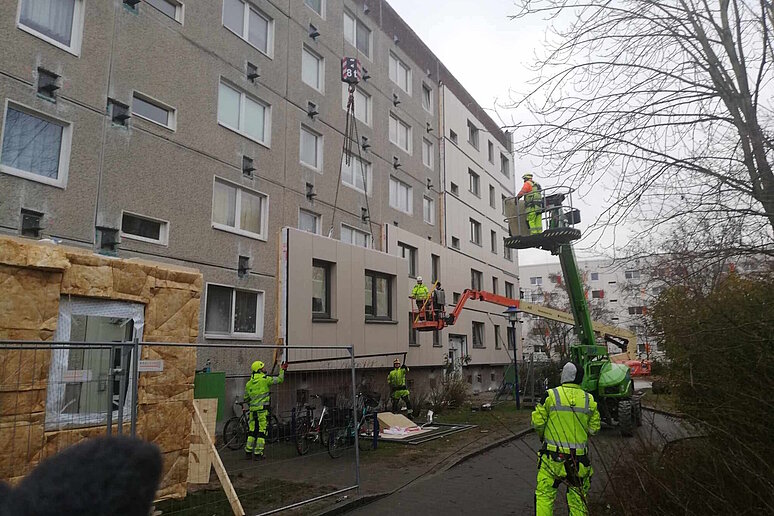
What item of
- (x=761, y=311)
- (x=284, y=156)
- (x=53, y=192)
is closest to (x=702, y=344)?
(x=761, y=311)

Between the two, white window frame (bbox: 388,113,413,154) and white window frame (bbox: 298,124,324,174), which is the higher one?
white window frame (bbox: 388,113,413,154)

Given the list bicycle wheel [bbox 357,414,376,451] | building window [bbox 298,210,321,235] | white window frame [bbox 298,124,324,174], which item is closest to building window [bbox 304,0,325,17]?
white window frame [bbox 298,124,324,174]

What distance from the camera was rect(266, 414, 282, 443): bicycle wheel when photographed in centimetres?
748

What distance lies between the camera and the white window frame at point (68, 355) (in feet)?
20.3

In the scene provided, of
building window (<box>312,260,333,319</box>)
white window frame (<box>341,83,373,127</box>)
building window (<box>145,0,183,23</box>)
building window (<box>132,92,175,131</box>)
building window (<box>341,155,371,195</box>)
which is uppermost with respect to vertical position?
white window frame (<box>341,83,373,127</box>)

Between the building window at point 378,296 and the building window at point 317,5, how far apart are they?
8.73 meters

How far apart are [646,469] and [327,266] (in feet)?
42.9

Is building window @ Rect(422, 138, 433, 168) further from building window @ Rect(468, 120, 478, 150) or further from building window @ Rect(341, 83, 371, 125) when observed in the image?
building window @ Rect(468, 120, 478, 150)

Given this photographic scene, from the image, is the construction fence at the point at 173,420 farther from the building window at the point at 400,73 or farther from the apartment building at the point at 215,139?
the building window at the point at 400,73

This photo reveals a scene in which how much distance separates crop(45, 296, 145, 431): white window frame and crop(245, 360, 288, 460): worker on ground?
1610mm

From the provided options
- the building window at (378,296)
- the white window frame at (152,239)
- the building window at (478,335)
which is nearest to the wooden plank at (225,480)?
the white window frame at (152,239)

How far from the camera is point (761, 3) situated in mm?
6676

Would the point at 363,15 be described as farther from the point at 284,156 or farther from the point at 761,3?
the point at 761,3

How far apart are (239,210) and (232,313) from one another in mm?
2612
